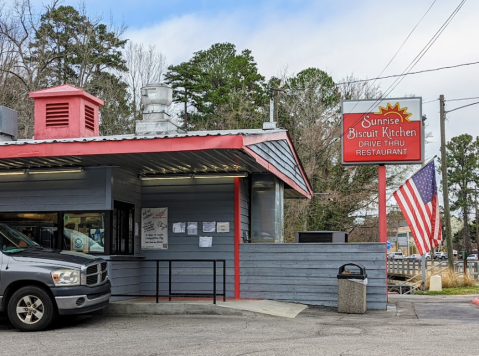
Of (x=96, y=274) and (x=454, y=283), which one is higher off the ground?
(x=96, y=274)

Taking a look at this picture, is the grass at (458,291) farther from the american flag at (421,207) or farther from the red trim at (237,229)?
the red trim at (237,229)

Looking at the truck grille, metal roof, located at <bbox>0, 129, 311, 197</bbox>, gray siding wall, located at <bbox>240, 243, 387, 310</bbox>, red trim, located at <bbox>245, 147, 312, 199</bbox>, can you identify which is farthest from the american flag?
the truck grille

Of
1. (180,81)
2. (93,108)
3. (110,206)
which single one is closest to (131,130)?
(180,81)

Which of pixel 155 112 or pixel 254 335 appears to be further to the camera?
pixel 155 112

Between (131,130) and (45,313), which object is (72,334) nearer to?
(45,313)

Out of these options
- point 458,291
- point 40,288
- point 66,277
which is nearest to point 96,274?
point 66,277

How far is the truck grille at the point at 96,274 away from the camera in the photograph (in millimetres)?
10359

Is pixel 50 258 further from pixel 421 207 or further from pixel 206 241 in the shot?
pixel 421 207

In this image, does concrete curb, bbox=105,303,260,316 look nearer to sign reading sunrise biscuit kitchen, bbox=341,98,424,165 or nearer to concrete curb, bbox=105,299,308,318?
concrete curb, bbox=105,299,308,318

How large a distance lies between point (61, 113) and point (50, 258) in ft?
17.8

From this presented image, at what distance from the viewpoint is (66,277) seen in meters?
10.0

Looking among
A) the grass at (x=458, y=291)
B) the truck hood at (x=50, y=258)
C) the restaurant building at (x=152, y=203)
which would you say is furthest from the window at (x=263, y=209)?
the grass at (x=458, y=291)

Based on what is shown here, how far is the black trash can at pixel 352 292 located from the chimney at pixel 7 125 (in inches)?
336

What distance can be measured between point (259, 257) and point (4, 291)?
545 centimetres
